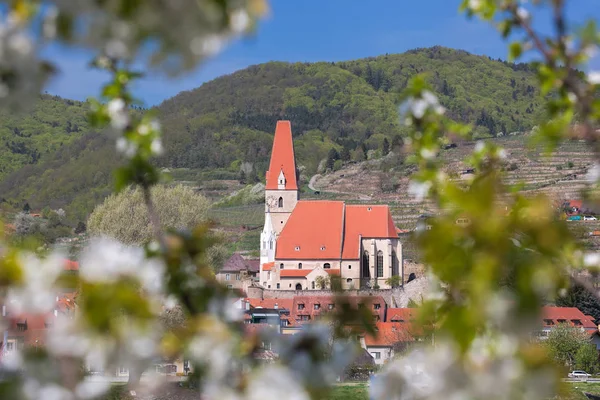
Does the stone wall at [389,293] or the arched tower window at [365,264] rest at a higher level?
the arched tower window at [365,264]

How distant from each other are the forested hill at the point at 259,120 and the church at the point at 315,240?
167 ft

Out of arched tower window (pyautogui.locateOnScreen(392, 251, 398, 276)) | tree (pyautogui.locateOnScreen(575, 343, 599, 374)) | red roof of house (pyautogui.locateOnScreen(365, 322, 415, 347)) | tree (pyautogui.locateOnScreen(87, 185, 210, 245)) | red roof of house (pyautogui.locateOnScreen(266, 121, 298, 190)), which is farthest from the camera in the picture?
red roof of house (pyautogui.locateOnScreen(266, 121, 298, 190))

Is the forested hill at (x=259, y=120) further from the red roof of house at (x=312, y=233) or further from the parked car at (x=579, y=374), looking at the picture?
the parked car at (x=579, y=374)

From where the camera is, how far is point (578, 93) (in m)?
A: 2.57

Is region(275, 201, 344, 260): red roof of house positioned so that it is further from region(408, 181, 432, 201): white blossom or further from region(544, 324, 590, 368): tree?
region(408, 181, 432, 201): white blossom

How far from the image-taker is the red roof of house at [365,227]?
52188mm

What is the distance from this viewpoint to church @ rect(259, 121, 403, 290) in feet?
169

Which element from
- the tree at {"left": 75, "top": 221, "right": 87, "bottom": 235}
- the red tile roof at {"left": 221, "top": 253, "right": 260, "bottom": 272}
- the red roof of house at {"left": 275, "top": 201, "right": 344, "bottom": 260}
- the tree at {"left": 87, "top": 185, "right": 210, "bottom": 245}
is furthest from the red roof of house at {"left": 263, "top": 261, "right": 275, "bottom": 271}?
the tree at {"left": 75, "top": 221, "right": 87, "bottom": 235}

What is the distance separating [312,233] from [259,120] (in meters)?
109

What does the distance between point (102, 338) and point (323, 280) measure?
47.0 m

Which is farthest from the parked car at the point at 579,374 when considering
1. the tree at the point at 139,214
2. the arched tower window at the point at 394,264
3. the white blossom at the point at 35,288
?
the white blossom at the point at 35,288

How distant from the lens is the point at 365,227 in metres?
53.0

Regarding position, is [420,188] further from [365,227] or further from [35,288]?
[365,227]

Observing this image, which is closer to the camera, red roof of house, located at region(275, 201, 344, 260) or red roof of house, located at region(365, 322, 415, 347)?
red roof of house, located at region(365, 322, 415, 347)
